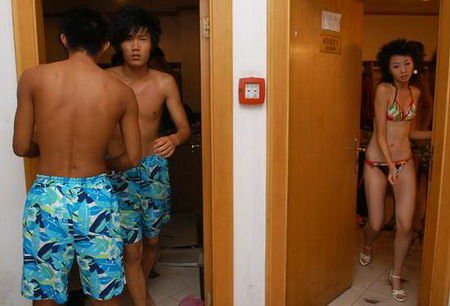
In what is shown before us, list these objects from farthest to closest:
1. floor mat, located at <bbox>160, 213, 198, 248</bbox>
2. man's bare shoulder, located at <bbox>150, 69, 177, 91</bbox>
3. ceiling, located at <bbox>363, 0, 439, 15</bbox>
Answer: ceiling, located at <bbox>363, 0, 439, 15</bbox>, floor mat, located at <bbox>160, 213, 198, 248</bbox>, man's bare shoulder, located at <bbox>150, 69, 177, 91</bbox>

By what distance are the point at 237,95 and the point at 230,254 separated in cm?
83

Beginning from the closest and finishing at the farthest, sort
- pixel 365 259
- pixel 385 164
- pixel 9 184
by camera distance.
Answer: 1. pixel 9 184
2. pixel 385 164
3. pixel 365 259

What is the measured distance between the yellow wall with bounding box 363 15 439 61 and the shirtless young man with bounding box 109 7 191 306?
4495mm

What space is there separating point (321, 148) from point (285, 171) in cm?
38

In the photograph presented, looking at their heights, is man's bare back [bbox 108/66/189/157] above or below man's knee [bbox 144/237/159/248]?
above

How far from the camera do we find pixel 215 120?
7.11 feet

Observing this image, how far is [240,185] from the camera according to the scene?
7.30 feet

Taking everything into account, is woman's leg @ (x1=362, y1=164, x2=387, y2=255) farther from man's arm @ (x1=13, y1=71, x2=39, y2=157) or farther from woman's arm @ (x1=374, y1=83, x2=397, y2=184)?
man's arm @ (x1=13, y1=71, x2=39, y2=157)

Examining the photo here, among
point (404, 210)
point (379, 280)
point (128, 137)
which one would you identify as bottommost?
point (379, 280)

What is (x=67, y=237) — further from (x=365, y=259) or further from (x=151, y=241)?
(x=365, y=259)

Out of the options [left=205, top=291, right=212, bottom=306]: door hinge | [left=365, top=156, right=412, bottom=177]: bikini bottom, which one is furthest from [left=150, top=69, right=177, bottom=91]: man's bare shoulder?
[left=365, top=156, right=412, bottom=177]: bikini bottom

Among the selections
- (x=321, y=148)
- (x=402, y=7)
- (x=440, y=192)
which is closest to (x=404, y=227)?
(x=440, y=192)

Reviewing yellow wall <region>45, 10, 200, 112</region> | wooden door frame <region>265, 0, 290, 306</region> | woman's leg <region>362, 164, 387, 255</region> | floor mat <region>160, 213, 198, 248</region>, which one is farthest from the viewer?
yellow wall <region>45, 10, 200, 112</region>

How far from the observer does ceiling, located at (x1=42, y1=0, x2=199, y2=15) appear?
212 inches
